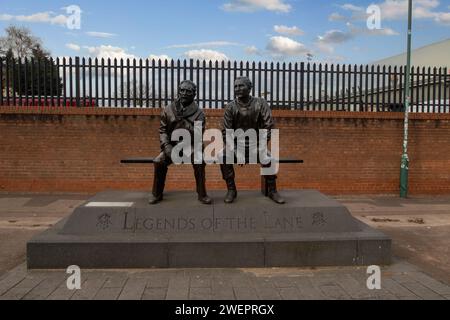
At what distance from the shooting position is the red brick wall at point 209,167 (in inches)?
426

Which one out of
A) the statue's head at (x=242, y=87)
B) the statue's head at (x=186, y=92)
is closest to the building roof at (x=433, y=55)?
the statue's head at (x=242, y=87)

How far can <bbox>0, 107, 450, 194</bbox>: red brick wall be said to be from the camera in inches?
426

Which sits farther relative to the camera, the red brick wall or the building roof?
the building roof

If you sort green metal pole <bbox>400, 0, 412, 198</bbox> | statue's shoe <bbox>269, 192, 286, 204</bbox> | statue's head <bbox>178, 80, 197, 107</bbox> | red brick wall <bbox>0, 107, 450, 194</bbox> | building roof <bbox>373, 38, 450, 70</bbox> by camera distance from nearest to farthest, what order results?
1. statue's head <bbox>178, 80, 197, 107</bbox>
2. statue's shoe <bbox>269, 192, 286, 204</bbox>
3. red brick wall <bbox>0, 107, 450, 194</bbox>
4. green metal pole <bbox>400, 0, 412, 198</bbox>
5. building roof <bbox>373, 38, 450, 70</bbox>

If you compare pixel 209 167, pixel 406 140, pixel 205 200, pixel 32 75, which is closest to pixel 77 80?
pixel 32 75

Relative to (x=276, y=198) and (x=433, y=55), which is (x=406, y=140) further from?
(x=433, y=55)

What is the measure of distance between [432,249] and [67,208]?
23.2 feet

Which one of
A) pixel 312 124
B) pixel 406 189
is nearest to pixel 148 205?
pixel 312 124

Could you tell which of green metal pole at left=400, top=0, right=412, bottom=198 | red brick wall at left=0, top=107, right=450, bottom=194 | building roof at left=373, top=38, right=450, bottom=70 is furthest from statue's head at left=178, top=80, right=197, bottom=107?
building roof at left=373, top=38, right=450, bottom=70

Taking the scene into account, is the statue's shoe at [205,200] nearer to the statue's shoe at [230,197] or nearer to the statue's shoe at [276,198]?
the statue's shoe at [230,197]

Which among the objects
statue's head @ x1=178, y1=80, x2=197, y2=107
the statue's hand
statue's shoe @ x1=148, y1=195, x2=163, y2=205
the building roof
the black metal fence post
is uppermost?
the building roof

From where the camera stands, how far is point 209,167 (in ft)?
36.3

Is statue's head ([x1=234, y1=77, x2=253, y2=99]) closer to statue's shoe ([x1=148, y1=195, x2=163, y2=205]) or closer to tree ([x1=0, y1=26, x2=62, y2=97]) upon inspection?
statue's shoe ([x1=148, y1=195, x2=163, y2=205])

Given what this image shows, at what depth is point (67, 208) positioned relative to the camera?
374 inches
